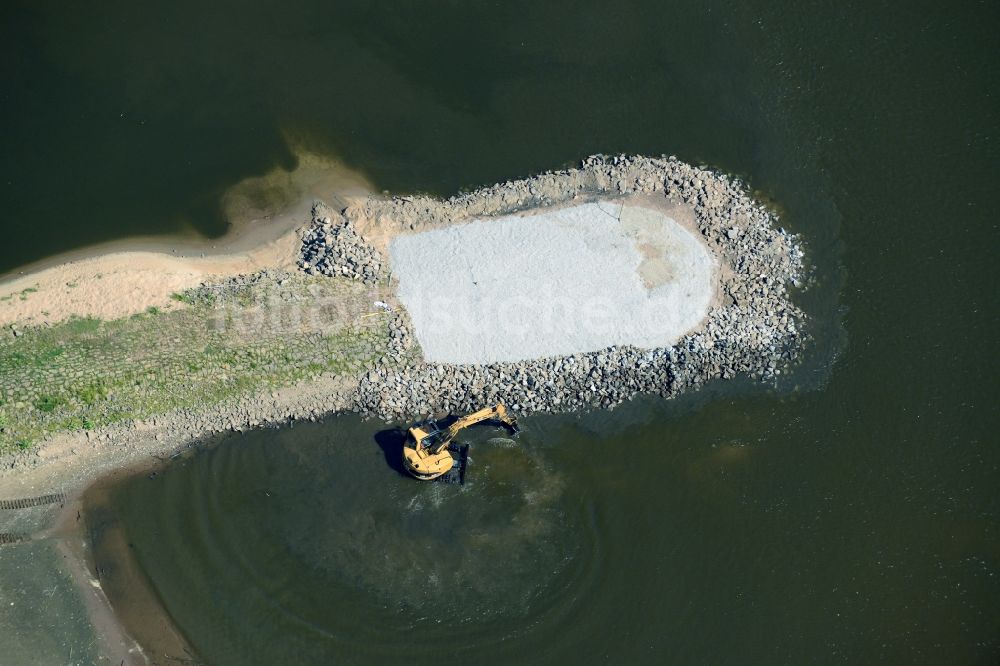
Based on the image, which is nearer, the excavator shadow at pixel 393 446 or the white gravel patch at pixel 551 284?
the excavator shadow at pixel 393 446

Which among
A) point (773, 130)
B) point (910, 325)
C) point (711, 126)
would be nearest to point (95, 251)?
point (711, 126)

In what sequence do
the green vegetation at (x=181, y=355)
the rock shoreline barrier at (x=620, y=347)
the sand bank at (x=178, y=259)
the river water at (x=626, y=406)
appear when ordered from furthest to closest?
the sand bank at (x=178, y=259) → the rock shoreline barrier at (x=620, y=347) → the green vegetation at (x=181, y=355) → the river water at (x=626, y=406)

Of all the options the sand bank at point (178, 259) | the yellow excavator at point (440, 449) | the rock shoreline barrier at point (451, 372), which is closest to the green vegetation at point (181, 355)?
the rock shoreline barrier at point (451, 372)

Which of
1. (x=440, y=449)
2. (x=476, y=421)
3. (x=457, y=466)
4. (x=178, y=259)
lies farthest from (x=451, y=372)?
(x=178, y=259)

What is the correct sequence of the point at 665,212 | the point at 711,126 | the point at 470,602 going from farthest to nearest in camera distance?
the point at 711,126 < the point at 665,212 < the point at 470,602

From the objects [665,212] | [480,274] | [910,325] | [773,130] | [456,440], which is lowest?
[456,440]

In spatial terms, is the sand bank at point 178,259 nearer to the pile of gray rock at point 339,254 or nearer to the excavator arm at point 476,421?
the pile of gray rock at point 339,254

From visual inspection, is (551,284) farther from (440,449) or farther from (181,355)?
(181,355)

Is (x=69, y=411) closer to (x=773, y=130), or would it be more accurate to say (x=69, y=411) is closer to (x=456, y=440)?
(x=456, y=440)
